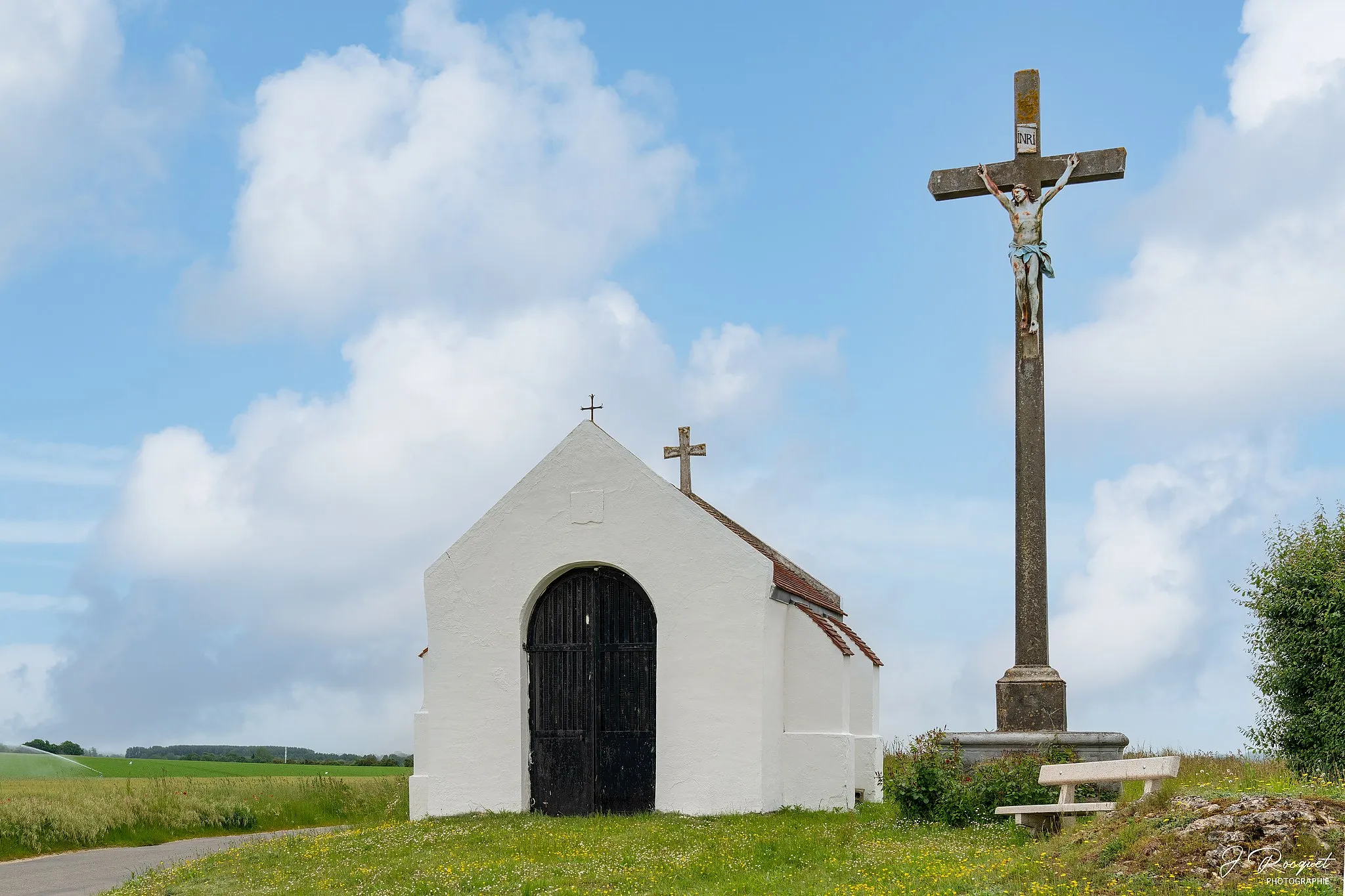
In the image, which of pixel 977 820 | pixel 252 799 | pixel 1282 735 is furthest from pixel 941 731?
→ pixel 252 799

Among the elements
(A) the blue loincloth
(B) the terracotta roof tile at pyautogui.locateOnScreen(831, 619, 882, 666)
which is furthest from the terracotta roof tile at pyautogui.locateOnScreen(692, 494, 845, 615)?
(A) the blue loincloth

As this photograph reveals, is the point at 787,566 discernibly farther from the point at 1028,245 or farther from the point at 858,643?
the point at 1028,245

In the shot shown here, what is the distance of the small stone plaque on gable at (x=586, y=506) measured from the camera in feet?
56.1

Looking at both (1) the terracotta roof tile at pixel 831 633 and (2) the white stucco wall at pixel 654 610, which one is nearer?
(2) the white stucco wall at pixel 654 610

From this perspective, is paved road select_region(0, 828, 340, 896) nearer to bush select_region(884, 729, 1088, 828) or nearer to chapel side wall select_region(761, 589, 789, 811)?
chapel side wall select_region(761, 589, 789, 811)

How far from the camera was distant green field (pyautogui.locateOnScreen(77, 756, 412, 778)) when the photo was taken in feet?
127

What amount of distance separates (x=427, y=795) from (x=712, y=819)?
4488mm

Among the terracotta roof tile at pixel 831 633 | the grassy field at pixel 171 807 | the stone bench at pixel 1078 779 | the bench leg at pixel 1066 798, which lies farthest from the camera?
the grassy field at pixel 171 807

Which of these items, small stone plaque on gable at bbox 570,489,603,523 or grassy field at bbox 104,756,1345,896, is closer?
grassy field at bbox 104,756,1345,896

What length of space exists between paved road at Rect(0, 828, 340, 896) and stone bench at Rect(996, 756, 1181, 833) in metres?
11.0

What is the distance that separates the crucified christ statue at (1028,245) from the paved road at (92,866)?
13705 millimetres

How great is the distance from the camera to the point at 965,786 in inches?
569

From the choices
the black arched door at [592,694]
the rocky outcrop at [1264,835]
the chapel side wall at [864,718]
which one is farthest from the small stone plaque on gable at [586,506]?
the rocky outcrop at [1264,835]

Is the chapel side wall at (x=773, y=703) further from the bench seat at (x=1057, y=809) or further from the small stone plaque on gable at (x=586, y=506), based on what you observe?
the bench seat at (x=1057, y=809)
